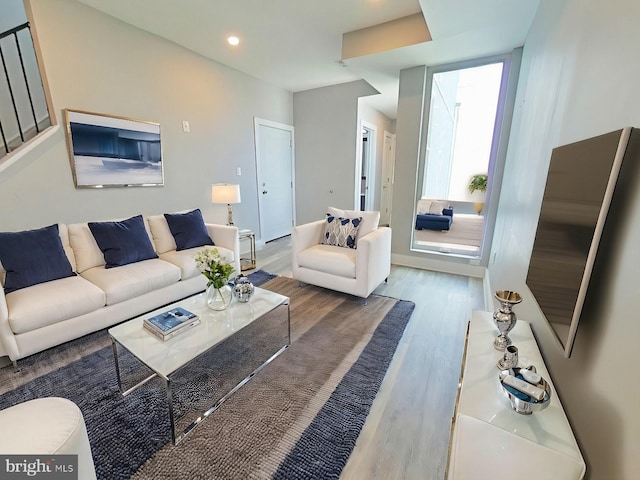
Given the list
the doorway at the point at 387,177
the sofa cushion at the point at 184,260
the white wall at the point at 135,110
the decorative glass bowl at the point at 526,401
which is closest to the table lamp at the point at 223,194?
the white wall at the point at 135,110

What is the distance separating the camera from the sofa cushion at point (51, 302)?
1.77m

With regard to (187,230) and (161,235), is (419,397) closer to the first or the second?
(187,230)

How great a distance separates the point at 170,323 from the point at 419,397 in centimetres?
152

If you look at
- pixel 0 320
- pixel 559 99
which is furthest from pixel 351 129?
pixel 0 320

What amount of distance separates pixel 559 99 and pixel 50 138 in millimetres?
3666

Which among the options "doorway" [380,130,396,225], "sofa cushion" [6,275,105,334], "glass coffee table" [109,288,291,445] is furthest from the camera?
"doorway" [380,130,396,225]

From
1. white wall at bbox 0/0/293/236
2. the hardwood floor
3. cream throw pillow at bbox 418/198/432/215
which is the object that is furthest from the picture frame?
cream throw pillow at bbox 418/198/432/215

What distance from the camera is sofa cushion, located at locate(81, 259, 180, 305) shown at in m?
2.18

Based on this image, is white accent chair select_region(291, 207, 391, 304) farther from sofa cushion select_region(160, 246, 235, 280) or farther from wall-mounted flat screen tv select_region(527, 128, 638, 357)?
wall-mounted flat screen tv select_region(527, 128, 638, 357)

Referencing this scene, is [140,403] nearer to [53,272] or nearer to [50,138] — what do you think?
[53,272]

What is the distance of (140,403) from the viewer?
5.12 ft

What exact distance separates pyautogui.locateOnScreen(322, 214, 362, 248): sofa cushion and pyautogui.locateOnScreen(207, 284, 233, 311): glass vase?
1.40m

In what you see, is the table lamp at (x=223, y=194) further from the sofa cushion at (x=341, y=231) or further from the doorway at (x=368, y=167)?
the doorway at (x=368, y=167)

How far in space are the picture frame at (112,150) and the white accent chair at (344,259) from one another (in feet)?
5.99
